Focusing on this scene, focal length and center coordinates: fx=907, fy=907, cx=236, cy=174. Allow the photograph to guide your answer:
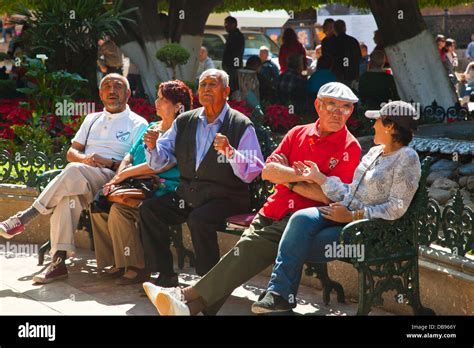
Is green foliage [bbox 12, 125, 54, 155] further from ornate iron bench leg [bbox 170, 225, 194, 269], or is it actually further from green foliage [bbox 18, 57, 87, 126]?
ornate iron bench leg [bbox 170, 225, 194, 269]

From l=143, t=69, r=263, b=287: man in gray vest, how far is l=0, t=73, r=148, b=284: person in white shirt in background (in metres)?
0.57

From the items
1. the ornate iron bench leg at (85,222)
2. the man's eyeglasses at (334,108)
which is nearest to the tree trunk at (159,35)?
the ornate iron bench leg at (85,222)

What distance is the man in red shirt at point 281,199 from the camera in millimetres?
5449

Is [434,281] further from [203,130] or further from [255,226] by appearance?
[203,130]

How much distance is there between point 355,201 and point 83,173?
7.78 ft

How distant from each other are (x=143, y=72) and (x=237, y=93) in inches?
65.3

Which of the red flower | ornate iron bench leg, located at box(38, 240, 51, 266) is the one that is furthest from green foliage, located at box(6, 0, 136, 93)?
ornate iron bench leg, located at box(38, 240, 51, 266)

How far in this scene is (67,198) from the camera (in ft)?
22.5

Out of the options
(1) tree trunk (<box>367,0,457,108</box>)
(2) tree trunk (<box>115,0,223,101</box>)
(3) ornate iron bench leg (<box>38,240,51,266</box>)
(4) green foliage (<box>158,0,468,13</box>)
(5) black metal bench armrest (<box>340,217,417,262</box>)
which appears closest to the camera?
(5) black metal bench armrest (<box>340,217,417,262</box>)

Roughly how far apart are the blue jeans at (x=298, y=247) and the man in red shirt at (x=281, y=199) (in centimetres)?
21

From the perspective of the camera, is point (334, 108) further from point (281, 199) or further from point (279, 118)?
point (279, 118)

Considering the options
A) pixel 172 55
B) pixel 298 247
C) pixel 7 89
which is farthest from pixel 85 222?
pixel 7 89

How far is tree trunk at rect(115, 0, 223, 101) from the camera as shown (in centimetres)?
1459

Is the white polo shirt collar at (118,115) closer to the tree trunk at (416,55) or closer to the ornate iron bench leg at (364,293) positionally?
the ornate iron bench leg at (364,293)
